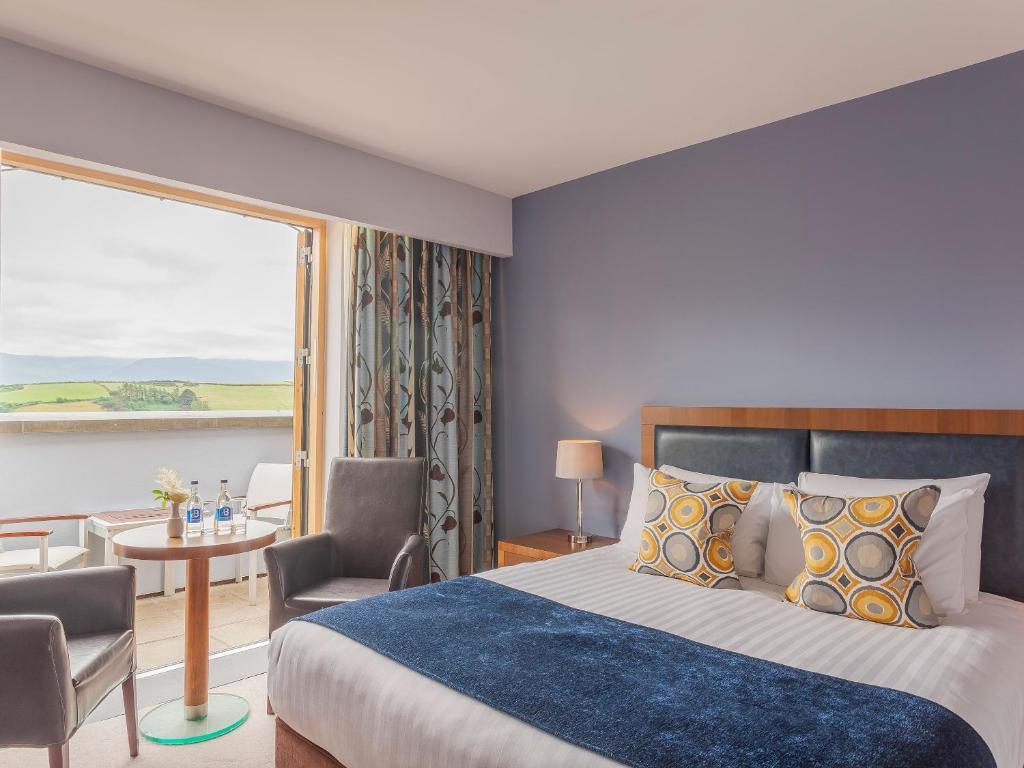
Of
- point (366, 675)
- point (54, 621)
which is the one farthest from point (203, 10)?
point (366, 675)

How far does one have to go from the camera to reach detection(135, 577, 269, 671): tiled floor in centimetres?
376

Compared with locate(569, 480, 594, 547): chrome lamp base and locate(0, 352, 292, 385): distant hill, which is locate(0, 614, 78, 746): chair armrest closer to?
locate(569, 480, 594, 547): chrome lamp base

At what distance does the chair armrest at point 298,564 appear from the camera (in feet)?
10.1

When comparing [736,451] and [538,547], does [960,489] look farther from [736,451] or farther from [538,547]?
[538,547]

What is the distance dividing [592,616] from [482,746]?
2.62 feet

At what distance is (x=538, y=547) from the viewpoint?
3.81 metres

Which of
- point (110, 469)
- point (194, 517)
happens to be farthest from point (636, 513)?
point (110, 469)

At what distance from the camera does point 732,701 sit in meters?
1.61

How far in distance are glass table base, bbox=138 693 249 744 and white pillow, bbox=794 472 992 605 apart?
2.67m

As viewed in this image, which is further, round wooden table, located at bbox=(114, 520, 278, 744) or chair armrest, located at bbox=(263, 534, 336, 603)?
chair armrest, located at bbox=(263, 534, 336, 603)

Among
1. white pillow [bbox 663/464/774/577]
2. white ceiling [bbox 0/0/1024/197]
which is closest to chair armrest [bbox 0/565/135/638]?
white ceiling [bbox 0/0/1024/197]

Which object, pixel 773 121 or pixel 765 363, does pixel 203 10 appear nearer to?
pixel 773 121

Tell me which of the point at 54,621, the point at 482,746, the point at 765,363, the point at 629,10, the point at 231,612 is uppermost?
the point at 629,10

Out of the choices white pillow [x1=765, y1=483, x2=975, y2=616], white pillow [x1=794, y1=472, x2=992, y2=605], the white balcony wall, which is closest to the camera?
white pillow [x1=765, y1=483, x2=975, y2=616]
